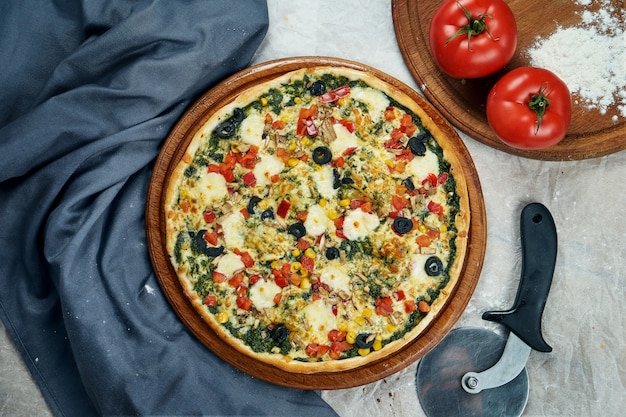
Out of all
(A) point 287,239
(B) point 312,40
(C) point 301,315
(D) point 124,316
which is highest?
(B) point 312,40

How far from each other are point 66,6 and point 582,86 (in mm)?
2388

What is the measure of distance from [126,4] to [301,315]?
1586mm

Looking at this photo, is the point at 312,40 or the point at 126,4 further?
the point at 312,40

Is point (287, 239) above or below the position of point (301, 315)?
above

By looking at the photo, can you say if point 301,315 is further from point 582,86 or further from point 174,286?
point 582,86

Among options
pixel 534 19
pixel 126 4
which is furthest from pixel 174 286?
pixel 534 19

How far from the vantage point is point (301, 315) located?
2836mm

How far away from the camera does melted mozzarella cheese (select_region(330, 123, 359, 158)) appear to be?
2.85 meters

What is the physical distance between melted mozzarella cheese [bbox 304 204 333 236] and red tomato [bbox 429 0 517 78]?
0.85 m

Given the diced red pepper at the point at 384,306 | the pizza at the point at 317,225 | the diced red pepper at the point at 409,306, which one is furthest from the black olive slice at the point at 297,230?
the diced red pepper at the point at 409,306

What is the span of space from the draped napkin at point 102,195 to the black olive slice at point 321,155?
22.9 inches

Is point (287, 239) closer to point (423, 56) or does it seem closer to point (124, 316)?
point (124, 316)

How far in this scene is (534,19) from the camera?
2945mm

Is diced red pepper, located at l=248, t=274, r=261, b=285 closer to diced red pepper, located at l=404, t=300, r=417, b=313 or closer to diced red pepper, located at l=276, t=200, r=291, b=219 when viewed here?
diced red pepper, located at l=276, t=200, r=291, b=219
